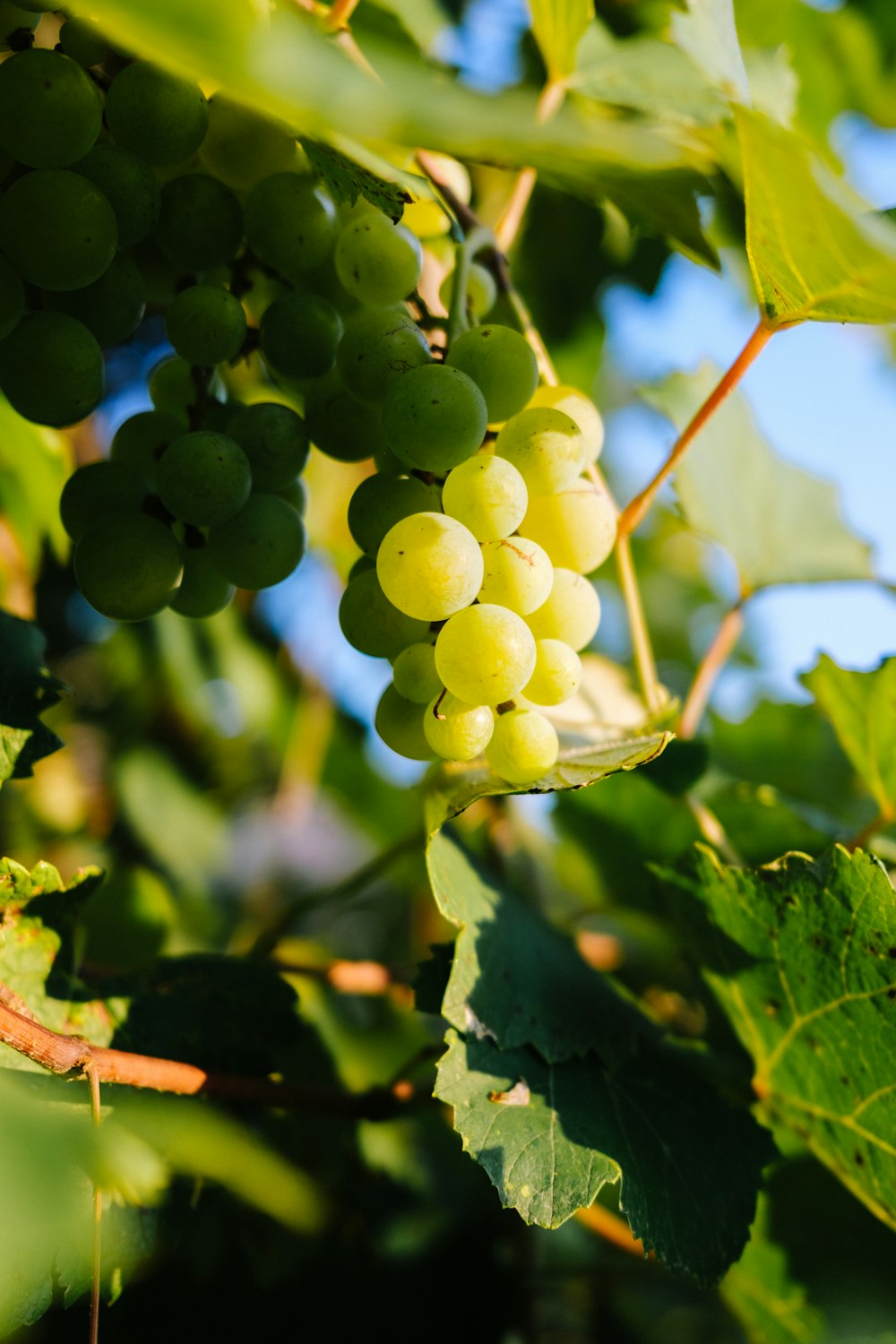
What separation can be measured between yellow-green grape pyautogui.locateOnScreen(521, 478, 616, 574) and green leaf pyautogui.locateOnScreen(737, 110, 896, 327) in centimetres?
18

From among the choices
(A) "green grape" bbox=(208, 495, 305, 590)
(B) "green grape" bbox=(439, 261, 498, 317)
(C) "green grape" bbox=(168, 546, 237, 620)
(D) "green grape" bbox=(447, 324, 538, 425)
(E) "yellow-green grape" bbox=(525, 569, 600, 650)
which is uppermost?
(D) "green grape" bbox=(447, 324, 538, 425)

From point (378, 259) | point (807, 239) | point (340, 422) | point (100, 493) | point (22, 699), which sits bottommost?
point (22, 699)

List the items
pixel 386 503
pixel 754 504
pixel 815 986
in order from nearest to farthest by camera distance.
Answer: pixel 386 503 < pixel 815 986 < pixel 754 504

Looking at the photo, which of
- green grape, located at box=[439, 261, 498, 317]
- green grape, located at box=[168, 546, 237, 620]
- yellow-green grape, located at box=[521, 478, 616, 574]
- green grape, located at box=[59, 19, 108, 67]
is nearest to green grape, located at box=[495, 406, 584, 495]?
yellow-green grape, located at box=[521, 478, 616, 574]

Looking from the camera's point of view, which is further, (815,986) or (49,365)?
(815,986)

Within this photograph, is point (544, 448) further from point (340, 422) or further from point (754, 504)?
point (754, 504)

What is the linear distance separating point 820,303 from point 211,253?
→ 1.35ft

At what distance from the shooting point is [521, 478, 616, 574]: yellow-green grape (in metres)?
0.68

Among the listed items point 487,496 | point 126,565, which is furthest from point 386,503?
point 126,565

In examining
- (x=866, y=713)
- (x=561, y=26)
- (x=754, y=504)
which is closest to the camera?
(x=561, y=26)

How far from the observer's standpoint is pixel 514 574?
2.03 feet

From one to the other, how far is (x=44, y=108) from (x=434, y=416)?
283 mm

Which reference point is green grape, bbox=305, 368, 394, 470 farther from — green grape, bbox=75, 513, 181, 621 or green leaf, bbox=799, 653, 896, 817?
green leaf, bbox=799, 653, 896, 817

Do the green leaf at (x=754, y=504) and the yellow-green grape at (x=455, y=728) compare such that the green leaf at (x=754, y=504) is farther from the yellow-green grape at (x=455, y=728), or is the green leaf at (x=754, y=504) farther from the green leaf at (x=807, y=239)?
the yellow-green grape at (x=455, y=728)
